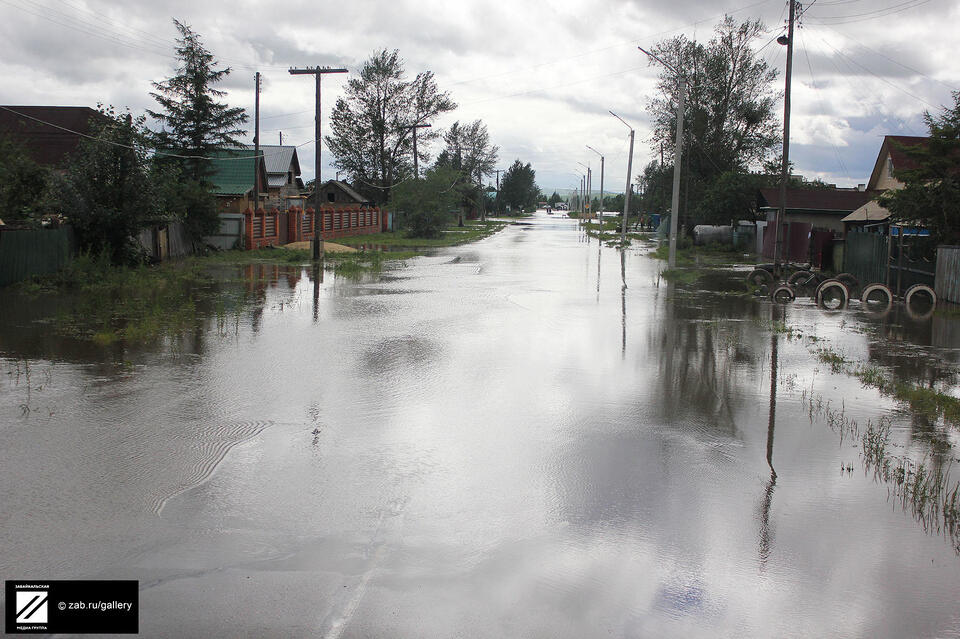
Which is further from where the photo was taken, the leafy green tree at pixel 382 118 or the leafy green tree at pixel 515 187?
the leafy green tree at pixel 515 187

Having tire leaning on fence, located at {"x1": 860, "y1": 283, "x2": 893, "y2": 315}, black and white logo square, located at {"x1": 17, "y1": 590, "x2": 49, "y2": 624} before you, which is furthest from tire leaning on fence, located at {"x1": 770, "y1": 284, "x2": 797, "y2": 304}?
black and white logo square, located at {"x1": 17, "y1": 590, "x2": 49, "y2": 624}

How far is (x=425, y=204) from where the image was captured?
198ft

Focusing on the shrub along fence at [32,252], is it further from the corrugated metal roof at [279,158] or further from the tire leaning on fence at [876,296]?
the corrugated metal roof at [279,158]

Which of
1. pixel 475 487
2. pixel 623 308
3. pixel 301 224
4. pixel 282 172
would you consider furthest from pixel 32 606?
pixel 282 172

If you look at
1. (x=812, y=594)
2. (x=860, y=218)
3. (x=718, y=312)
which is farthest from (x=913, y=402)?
(x=860, y=218)

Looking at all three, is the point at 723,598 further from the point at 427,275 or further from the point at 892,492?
the point at 427,275

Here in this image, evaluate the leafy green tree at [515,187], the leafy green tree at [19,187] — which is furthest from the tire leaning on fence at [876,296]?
the leafy green tree at [515,187]

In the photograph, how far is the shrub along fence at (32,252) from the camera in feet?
66.9

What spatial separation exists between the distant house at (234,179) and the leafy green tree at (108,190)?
1915 centimetres

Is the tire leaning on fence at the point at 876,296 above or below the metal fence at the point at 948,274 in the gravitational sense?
below

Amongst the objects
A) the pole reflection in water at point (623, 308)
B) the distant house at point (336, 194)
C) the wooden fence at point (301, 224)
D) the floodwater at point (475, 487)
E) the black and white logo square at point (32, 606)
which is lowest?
the black and white logo square at point (32, 606)

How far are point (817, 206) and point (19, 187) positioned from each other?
132 ft

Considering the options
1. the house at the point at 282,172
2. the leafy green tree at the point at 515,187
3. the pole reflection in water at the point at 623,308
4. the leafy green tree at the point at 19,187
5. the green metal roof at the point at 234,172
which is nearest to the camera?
the pole reflection in water at the point at 623,308

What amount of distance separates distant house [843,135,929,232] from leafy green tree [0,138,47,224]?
29.2 metres
